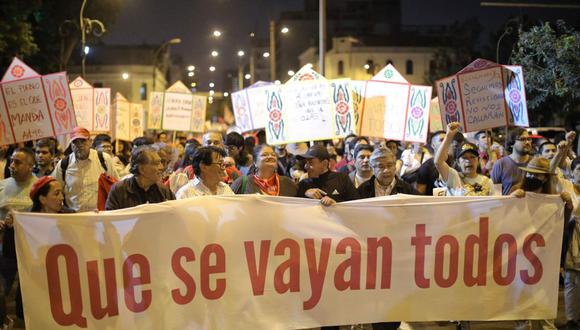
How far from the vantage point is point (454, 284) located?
6203 millimetres

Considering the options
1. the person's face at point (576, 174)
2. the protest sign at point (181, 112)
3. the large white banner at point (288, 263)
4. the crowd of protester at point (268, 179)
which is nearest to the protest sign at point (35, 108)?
the crowd of protester at point (268, 179)

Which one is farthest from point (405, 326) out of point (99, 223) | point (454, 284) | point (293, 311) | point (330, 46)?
point (330, 46)

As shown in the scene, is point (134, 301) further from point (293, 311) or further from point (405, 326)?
point (405, 326)

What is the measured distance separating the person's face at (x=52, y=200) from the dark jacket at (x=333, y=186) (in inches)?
82.2

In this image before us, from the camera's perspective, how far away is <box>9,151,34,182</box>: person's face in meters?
7.44

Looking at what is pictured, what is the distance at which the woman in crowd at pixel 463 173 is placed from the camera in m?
7.06

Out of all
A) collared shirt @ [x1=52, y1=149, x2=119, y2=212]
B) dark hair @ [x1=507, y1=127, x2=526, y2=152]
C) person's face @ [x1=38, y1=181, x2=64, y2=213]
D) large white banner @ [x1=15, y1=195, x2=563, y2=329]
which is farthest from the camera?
dark hair @ [x1=507, y1=127, x2=526, y2=152]

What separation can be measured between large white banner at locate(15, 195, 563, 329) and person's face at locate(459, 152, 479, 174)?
942 mm

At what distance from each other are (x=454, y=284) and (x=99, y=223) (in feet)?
8.98

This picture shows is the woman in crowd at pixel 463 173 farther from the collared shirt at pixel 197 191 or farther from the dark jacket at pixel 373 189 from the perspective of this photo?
the collared shirt at pixel 197 191

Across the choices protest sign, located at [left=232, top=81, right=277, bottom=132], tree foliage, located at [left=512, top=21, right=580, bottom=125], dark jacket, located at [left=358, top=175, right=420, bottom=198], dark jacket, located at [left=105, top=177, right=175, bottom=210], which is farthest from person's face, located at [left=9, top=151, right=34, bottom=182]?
tree foliage, located at [left=512, top=21, right=580, bottom=125]

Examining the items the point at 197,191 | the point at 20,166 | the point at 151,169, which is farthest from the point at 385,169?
the point at 20,166

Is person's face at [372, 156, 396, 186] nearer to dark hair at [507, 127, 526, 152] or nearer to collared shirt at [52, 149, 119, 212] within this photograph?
dark hair at [507, 127, 526, 152]

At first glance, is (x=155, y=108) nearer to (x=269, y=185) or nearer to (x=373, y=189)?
(x=269, y=185)
